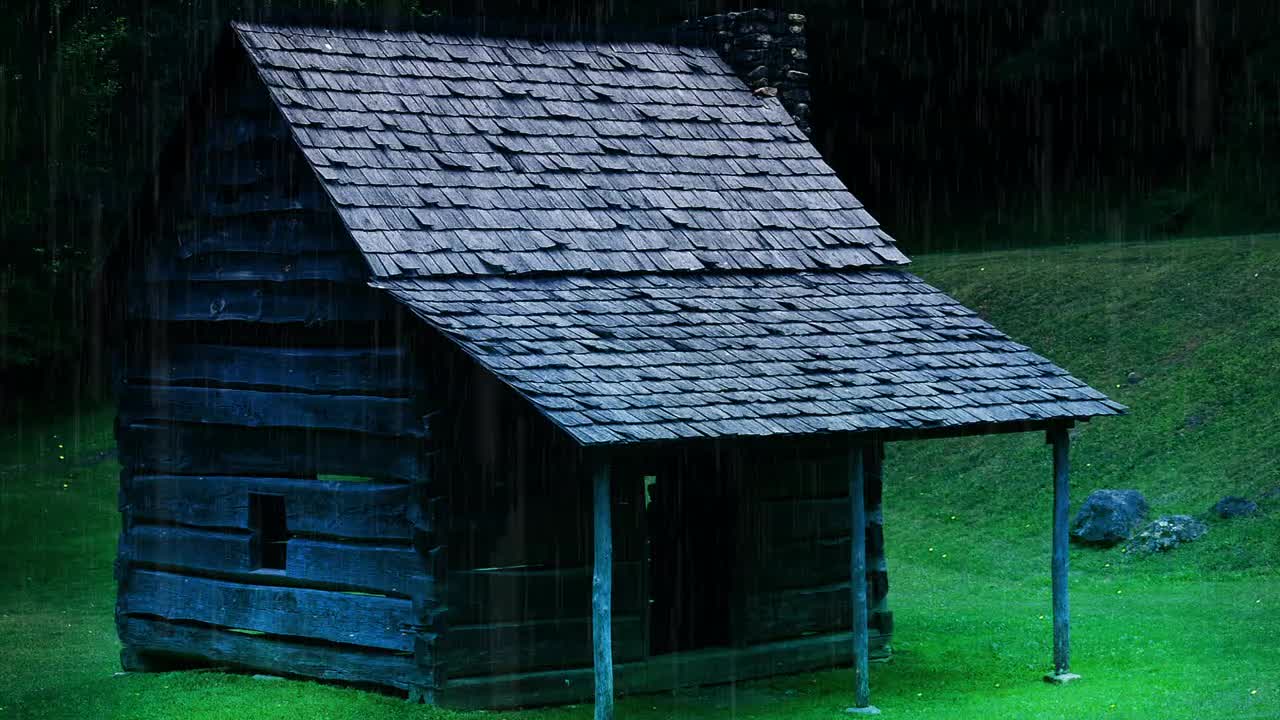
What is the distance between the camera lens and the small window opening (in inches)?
603

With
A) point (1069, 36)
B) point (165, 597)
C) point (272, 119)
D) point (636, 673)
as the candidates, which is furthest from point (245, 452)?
point (1069, 36)

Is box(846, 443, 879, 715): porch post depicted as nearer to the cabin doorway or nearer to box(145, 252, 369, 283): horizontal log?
the cabin doorway

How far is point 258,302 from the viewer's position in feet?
49.6

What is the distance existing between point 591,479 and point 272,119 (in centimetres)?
422

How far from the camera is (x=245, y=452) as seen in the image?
15.3 m

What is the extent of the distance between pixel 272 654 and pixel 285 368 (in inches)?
97.9

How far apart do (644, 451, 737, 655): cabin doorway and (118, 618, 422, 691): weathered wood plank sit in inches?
126

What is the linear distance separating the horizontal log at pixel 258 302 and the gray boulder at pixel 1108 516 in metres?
12.6

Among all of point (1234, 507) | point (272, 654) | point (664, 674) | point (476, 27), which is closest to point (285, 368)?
point (272, 654)

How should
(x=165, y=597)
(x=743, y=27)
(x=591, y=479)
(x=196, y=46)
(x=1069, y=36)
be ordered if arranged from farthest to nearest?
(x=1069, y=36) < (x=196, y=46) < (x=743, y=27) < (x=165, y=597) < (x=591, y=479)

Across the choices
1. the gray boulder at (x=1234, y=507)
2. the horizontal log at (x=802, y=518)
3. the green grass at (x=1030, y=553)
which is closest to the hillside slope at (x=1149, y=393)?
the green grass at (x=1030, y=553)

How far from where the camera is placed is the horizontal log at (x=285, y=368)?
13984mm

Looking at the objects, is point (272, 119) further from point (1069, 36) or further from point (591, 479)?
point (1069, 36)

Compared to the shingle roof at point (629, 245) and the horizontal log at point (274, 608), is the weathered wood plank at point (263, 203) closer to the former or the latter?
the shingle roof at point (629, 245)
